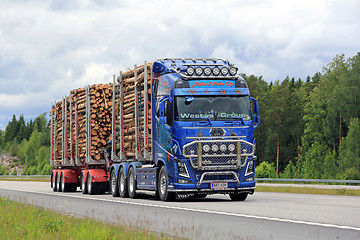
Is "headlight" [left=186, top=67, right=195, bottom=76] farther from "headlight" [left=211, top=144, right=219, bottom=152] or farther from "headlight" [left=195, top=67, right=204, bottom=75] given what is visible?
"headlight" [left=211, top=144, right=219, bottom=152]

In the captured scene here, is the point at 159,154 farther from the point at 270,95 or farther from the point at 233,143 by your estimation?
the point at 270,95

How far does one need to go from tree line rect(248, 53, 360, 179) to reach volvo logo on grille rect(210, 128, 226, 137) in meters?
34.3

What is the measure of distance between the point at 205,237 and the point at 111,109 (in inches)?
785

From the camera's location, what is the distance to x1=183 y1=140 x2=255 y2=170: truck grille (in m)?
19.2

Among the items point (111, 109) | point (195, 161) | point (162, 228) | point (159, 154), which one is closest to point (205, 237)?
point (162, 228)

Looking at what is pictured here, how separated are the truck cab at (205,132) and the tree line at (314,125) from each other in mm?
33589

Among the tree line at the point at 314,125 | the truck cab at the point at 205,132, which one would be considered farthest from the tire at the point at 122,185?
the tree line at the point at 314,125

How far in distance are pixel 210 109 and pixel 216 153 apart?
1.37 metres

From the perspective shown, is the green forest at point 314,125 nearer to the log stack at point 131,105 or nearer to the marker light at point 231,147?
the log stack at point 131,105

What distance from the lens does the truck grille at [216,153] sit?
19188mm

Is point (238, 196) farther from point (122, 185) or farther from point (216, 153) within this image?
point (122, 185)

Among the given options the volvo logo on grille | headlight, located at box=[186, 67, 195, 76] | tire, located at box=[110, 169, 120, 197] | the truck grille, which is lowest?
tire, located at box=[110, 169, 120, 197]

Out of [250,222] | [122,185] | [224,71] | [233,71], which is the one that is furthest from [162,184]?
[250,222]

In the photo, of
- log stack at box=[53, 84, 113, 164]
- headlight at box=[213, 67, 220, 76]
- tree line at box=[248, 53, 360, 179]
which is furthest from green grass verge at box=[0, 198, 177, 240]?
tree line at box=[248, 53, 360, 179]
